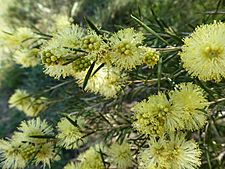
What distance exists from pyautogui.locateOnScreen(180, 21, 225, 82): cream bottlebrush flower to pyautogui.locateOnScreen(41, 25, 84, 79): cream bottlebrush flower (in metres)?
0.26

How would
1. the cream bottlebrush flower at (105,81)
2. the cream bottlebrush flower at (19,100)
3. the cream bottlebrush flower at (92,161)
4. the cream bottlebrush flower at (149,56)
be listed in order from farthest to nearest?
1. the cream bottlebrush flower at (19,100)
2. the cream bottlebrush flower at (92,161)
3. the cream bottlebrush flower at (105,81)
4. the cream bottlebrush flower at (149,56)

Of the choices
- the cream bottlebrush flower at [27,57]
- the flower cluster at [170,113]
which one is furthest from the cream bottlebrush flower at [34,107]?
the flower cluster at [170,113]

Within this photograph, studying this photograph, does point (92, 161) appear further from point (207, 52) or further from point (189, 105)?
point (207, 52)

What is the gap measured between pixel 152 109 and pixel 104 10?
11.0ft

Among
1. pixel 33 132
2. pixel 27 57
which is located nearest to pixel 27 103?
pixel 27 57

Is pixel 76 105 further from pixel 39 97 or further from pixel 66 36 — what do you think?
pixel 66 36

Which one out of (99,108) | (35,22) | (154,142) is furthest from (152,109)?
(35,22)

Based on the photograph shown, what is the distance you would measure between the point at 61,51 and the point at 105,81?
0.90 ft

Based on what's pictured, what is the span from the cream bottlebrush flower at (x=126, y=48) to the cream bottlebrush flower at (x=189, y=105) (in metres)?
0.12

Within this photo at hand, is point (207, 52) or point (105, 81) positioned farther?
point (105, 81)

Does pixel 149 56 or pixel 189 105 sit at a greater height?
pixel 149 56

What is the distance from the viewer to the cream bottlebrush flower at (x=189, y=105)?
37.5 inches

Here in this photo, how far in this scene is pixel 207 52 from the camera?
2.84ft

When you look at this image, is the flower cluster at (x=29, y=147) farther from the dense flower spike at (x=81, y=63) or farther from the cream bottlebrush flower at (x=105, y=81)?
the dense flower spike at (x=81, y=63)
